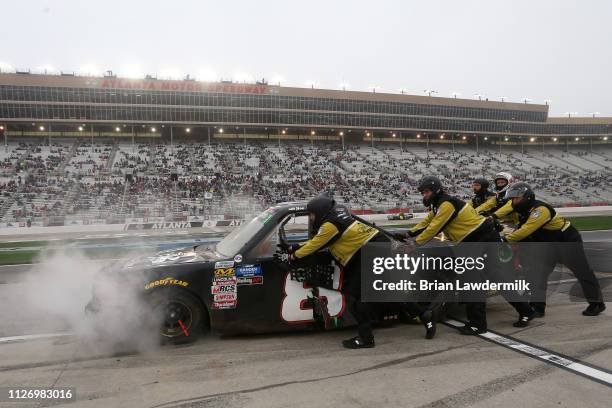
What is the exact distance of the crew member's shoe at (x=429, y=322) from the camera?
4.41 m

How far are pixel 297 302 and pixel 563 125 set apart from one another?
72.0 meters

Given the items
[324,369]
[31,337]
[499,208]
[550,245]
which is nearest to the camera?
[324,369]

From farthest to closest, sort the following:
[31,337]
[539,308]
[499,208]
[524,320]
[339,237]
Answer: [499,208], [539,308], [524,320], [31,337], [339,237]

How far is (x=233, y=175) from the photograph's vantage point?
36.5 meters

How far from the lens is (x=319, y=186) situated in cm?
3534

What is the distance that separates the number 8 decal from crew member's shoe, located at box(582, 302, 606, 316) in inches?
136

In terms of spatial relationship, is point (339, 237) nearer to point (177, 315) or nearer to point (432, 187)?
point (432, 187)

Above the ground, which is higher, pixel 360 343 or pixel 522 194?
pixel 522 194

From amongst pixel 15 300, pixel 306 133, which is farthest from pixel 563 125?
pixel 15 300

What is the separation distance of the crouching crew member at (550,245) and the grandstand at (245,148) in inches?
934

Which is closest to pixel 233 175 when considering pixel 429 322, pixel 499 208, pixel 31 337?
pixel 499 208

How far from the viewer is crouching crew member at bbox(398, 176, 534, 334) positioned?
4.54m

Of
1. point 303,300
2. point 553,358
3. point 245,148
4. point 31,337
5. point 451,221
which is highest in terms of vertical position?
point 245,148
